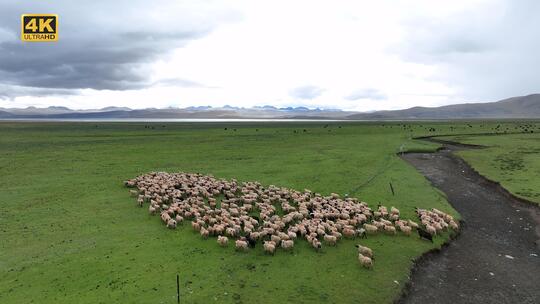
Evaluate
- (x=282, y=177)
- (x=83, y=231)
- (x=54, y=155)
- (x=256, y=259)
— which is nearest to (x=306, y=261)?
(x=256, y=259)

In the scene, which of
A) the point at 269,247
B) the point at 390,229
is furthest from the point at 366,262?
the point at 390,229

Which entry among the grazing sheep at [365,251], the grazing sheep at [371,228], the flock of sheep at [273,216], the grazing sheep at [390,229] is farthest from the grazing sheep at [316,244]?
the grazing sheep at [390,229]

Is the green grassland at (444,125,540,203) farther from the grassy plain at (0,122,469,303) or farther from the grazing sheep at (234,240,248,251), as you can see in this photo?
the grazing sheep at (234,240,248,251)

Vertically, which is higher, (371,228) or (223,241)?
(371,228)

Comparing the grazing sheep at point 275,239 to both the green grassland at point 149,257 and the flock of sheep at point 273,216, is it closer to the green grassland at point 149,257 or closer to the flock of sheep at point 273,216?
the flock of sheep at point 273,216

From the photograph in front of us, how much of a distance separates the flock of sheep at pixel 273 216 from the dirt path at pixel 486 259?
1.95 m

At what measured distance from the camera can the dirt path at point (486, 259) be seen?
1525 centimetres

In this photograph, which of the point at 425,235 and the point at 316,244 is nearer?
the point at 316,244

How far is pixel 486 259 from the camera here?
61.5 feet

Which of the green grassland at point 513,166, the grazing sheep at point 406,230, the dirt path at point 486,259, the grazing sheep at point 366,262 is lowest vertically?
the dirt path at point 486,259

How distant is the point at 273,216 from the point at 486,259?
37.0 ft

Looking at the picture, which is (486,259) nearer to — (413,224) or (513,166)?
(413,224)

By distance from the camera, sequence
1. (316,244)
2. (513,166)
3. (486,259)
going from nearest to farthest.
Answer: (316,244)
(486,259)
(513,166)

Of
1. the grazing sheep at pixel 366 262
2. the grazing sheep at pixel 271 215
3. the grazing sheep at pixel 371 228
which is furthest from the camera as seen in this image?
the grazing sheep at pixel 371 228
